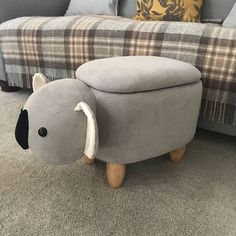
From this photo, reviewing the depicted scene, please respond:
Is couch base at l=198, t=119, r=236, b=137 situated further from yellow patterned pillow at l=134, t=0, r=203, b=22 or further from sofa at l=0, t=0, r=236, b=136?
yellow patterned pillow at l=134, t=0, r=203, b=22

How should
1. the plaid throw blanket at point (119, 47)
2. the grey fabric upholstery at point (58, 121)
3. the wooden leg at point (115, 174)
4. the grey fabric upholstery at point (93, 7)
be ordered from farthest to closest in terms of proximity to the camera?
the grey fabric upholstery at point (93, 7), the plaid throw blanket at point (119, 47), the wooden leg at point (115, 174), the grey fabric upholstery at point (58, 121)

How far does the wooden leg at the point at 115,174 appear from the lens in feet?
2.60

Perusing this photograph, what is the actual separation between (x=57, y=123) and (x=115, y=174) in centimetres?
25

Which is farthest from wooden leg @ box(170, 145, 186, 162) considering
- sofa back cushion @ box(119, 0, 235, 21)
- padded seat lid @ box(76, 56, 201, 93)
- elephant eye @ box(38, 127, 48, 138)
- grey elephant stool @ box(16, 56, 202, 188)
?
sofa back cushion @ box(119, 0, 235, 21)

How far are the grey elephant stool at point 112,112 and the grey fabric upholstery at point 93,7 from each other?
937mm

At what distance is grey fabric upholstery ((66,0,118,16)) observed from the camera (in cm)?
161

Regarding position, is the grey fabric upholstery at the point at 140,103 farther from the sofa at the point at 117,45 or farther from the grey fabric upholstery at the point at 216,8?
the grey fabric upholstery at the point at 216,8

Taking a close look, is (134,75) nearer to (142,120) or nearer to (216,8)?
(142,120)

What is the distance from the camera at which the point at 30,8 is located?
1503 millimetres

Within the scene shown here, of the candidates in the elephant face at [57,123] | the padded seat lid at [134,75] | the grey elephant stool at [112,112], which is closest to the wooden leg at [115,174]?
the grey elephant stool at [112,112]

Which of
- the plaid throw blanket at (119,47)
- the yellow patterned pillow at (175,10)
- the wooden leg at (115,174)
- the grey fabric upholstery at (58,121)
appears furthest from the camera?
the yellow patterned pillow at (175,10)

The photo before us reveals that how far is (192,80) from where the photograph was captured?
79cm

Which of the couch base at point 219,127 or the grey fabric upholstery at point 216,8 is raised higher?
the grey fabric upholstery at point 216,8

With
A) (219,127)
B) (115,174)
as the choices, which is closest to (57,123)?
(115,174)
